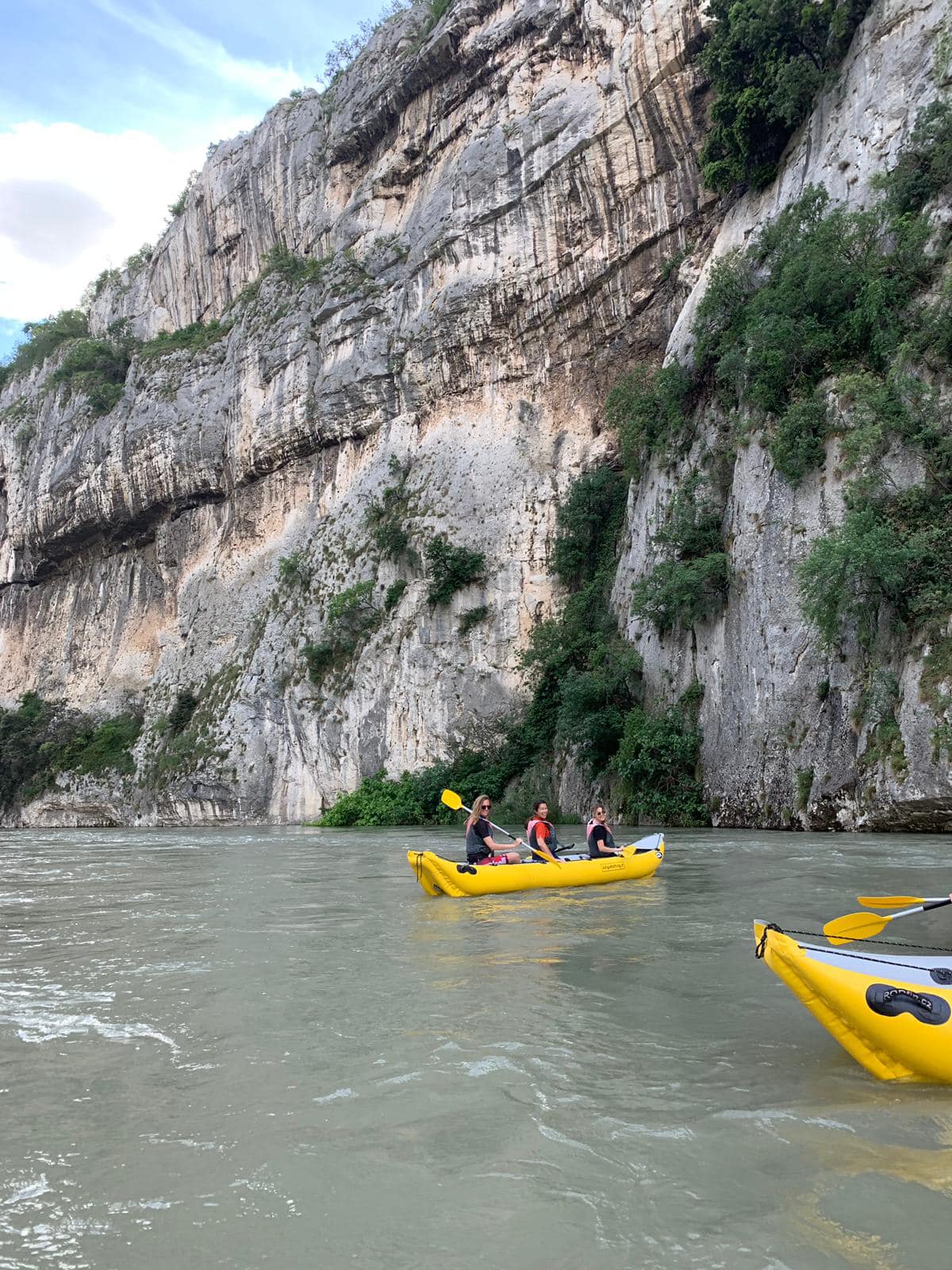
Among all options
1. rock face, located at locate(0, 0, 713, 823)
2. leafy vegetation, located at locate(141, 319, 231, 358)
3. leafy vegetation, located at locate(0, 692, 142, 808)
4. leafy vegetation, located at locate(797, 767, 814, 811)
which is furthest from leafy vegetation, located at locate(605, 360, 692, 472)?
leafy vegetation, located at locate(0, 692, 142, 808)

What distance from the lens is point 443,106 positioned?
33.8 meters

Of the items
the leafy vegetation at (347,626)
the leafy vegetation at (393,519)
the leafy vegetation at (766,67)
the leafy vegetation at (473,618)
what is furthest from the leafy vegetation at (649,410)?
the leafy vegetation at (347,626)

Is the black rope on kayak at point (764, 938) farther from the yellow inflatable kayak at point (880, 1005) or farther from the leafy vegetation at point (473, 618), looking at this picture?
the leafy vegetation at point (473, 618)

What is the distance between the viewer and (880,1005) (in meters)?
4.20

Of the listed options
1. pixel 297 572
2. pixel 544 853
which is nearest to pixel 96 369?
pixel 297 572

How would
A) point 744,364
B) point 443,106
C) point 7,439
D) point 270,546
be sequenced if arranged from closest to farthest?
point 744,364
point 443,106
point 270,546
point 7,439

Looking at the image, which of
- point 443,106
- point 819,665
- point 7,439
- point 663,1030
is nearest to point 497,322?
point 443,106

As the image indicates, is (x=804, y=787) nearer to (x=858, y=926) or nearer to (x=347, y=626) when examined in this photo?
(x=858, y=926)

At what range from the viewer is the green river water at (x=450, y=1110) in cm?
297

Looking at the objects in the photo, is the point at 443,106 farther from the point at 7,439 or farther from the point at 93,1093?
the point at 93,1093

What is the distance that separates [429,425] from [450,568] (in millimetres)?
6355

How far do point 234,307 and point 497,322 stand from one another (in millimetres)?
18726

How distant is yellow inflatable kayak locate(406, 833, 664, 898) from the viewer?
35.2 feet

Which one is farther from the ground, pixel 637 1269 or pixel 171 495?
pixel 171 495
